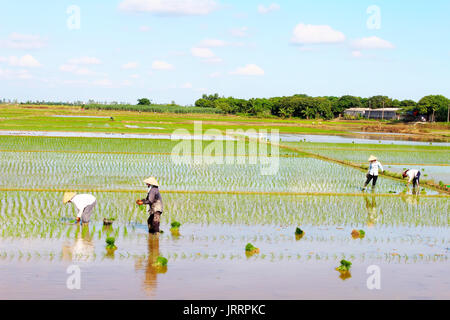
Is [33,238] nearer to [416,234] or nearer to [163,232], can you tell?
[163,232]

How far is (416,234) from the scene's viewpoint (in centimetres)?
976

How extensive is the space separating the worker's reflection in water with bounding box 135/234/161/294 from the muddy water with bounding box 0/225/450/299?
1 centimetres

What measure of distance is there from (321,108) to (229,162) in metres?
78.0

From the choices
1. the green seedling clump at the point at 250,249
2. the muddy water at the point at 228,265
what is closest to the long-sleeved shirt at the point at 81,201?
the muddy water at the point at 228,265

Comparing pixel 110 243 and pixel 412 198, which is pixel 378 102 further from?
pixel 110 243

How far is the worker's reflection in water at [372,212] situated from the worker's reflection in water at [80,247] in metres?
5.21

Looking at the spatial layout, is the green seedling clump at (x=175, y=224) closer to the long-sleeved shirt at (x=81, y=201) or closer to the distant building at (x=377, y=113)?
the long-sleeved shirt at (x=81, y=201)

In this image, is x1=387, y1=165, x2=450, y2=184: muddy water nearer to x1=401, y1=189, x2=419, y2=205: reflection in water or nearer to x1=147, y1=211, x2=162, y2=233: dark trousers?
x1=401, y1=189, x2=419, y2=205: reflection in water

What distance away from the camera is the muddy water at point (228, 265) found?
6309 millimetres

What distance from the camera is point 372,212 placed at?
11.7 meters

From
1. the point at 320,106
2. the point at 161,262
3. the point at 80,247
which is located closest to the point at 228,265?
the point at 161,262

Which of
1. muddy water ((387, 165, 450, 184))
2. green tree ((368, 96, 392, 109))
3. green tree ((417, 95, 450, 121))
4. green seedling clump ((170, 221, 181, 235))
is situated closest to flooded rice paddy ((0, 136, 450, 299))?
green seedling clump ((170, 221, 181, 235))
